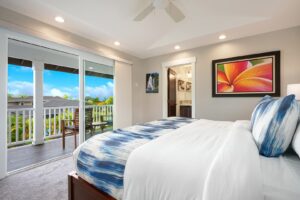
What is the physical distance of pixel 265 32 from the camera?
2787mm

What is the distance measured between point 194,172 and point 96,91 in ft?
10.6

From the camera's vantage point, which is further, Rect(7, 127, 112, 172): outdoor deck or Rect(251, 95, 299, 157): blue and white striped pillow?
Rect(7, 127, 112, 172): outdoor deck

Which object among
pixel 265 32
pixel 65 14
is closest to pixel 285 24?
pixel 265 32

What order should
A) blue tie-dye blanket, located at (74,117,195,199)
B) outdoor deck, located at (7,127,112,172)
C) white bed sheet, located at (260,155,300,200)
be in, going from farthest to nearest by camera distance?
outdoor deck, located at (7,127,112,172) → blue tie-dye blanket, located at (74,117,195,199) → white bed sheet, located at (260,155,300,200)

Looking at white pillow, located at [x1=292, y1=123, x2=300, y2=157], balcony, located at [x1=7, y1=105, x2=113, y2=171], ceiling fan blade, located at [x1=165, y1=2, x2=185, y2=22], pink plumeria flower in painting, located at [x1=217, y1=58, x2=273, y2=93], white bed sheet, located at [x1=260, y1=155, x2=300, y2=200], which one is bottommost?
balcony, located at [x1=7, y1=105, x2=113, y2=171]

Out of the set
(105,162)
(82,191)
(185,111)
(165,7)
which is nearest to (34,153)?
(82,191)

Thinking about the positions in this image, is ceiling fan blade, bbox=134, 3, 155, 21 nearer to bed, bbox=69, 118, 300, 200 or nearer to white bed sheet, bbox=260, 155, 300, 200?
bed, bbox=69, 118, 300, 200

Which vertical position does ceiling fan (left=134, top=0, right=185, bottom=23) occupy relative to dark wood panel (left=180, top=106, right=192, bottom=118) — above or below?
above

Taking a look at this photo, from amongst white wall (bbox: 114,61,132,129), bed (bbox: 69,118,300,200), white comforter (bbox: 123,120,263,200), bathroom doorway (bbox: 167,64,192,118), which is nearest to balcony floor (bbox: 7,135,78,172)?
white wall (bbox: 114,61,132,129)

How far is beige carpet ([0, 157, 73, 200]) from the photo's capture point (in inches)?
66.1

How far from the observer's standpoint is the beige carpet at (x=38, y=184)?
1.68 m

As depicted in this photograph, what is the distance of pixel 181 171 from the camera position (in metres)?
0.80

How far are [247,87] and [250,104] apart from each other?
342mm

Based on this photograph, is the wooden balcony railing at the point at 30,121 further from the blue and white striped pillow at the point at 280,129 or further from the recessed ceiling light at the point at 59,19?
the blue and white striped pillow at the point at 280,129
